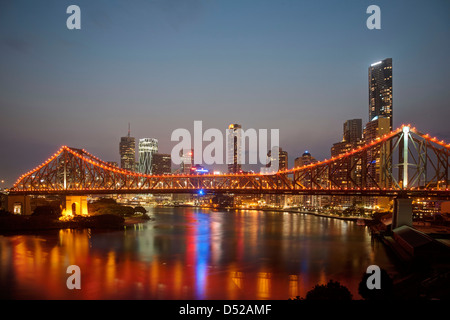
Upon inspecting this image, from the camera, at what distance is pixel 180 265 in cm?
2712

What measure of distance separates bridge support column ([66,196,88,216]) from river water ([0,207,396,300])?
11.8 m

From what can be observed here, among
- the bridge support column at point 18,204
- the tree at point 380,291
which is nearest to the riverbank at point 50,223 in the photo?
the bridge support column at point 18,204

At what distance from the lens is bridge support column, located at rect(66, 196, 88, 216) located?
53719mm

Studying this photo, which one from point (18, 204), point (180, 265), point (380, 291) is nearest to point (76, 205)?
point (18, 204)

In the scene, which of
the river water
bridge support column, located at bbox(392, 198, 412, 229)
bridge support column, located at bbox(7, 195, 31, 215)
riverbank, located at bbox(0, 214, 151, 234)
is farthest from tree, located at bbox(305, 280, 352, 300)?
bridge support column, located at bbox(7, 195, 31, 215)

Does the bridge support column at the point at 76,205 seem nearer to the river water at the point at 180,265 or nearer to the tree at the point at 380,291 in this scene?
the river water at the point at 180,265

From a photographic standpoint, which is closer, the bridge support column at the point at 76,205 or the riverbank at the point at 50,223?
the riverbank at the point at 50,223

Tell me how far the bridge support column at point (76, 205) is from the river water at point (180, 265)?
38.9 feet

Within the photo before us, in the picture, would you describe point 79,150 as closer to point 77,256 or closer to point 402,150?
point 77,256

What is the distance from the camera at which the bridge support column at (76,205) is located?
5372cm

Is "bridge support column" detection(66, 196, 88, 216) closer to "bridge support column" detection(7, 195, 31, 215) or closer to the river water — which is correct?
"bridge support column" detection(7, 195, 31, 215)
